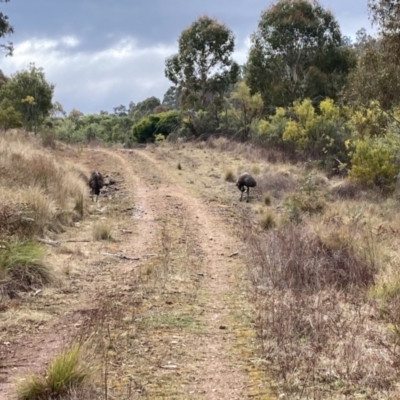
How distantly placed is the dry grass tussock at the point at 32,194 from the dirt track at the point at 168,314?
26.9 inches

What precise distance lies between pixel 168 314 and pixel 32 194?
18.2 ft

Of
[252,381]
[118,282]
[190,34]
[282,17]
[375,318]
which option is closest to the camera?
[252,381]

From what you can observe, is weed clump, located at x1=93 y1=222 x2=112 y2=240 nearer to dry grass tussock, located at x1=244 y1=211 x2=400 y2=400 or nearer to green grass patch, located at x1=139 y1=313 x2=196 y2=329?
dry grass tussock, located at x1=244 y1=211 x2=400 y2=400

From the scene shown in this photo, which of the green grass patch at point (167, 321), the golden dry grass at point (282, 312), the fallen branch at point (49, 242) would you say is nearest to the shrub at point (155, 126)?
the golden dry grass at point (282, 312)

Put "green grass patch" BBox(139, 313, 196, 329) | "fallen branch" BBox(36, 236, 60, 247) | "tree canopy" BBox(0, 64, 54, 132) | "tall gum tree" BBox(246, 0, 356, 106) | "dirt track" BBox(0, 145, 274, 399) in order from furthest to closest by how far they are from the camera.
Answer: "tree canopy" BBox(0, 64, 54, 132) → "tall gum tree" BBox(246, 0, 356, 106) → "fallen branch" BBox(36, 236, 60, 247) → "green grass patch" BBox(139, 313, 196, 329) → "dirt track" BBox(0, 145, 274, 399)

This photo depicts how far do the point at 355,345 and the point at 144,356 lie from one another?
6.07 ft

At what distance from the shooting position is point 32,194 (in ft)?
34.4

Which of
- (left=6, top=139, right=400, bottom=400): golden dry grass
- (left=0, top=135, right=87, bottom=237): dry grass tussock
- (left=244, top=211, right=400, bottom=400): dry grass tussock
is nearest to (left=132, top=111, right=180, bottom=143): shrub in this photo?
(left=0, top=135, right=87, bottom=237): dry grass tussock

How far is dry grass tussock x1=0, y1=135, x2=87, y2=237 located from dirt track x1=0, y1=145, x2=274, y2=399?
68cm

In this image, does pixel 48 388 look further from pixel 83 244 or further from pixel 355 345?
pixel 83 244

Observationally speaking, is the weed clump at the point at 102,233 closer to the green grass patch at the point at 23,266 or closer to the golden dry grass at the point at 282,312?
the golden dry grass at the point at 282,312

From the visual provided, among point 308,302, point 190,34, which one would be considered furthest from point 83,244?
point 190,34

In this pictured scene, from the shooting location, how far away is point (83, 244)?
32.1 feet

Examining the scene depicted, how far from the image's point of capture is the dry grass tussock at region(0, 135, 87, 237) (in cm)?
874
